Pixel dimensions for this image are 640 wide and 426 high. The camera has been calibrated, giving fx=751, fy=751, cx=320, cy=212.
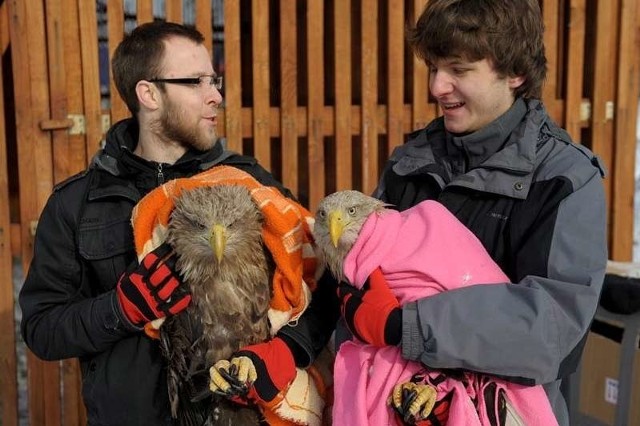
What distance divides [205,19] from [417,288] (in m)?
3.05

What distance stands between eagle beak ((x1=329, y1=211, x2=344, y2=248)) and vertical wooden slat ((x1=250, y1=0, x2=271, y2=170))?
2.56 meters

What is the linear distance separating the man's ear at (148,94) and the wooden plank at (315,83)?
2170 millimetres

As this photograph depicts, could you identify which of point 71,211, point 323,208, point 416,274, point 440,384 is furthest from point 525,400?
point 71,211

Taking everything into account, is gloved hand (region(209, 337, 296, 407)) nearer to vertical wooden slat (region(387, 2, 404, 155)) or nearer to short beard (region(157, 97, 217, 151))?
short beard (region(157, 97, 217, 151))

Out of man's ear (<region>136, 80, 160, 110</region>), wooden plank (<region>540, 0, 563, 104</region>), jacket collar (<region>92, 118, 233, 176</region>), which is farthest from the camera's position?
wooden plank (<region>540, 0, 563, 104</region>)

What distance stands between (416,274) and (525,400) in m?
0.46

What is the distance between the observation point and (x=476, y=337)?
6.50 ft

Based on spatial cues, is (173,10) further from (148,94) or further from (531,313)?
(531,313)

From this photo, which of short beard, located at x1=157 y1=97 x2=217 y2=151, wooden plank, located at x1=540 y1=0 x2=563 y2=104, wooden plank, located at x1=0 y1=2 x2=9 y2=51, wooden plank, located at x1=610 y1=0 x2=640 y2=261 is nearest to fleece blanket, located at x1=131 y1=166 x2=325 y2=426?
short beard, located at x1=157 y1=97 x2=217 y2=151

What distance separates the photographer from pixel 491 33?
2188 mm

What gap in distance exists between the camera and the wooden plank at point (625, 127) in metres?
5.31

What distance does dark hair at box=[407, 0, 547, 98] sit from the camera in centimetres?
220

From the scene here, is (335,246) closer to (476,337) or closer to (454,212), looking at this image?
(454,212)

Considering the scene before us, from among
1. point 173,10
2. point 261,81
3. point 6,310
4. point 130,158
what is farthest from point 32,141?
point 130,158
